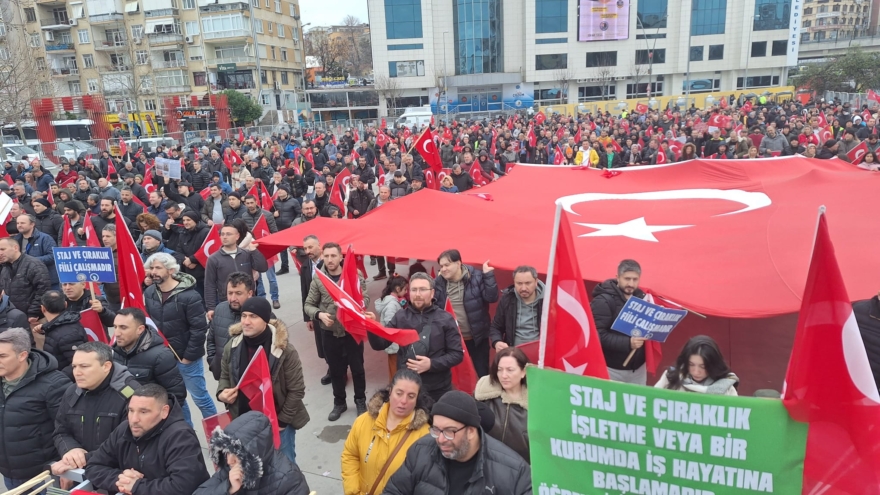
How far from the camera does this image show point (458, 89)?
203 ft

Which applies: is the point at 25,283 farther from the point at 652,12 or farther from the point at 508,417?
the point at 652,12

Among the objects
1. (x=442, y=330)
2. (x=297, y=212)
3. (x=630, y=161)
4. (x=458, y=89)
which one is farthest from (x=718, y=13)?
(x=442, y=330)

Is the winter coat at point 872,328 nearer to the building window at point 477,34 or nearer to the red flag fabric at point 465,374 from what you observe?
the red flag fabric at point 465,374

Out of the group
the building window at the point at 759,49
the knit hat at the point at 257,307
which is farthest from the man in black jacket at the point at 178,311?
the building window at the point at 759,49

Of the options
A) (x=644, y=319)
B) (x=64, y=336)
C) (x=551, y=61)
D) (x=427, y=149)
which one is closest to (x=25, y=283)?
(x=64, y=336)

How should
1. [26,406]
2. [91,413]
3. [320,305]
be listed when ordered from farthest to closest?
[320,305], [26,406], [91,413]

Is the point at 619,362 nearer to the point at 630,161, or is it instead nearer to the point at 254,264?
the point at 254,264

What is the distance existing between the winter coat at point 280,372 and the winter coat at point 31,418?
1.06 metres

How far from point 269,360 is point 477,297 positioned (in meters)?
2.10

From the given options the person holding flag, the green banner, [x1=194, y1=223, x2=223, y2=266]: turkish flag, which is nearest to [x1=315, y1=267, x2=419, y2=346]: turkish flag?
the person holding flag

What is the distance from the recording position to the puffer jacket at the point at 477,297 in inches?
213

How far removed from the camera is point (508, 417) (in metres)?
3.48

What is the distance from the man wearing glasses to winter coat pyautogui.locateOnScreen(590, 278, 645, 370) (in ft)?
5.86

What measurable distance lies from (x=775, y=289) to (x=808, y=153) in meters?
9.80
